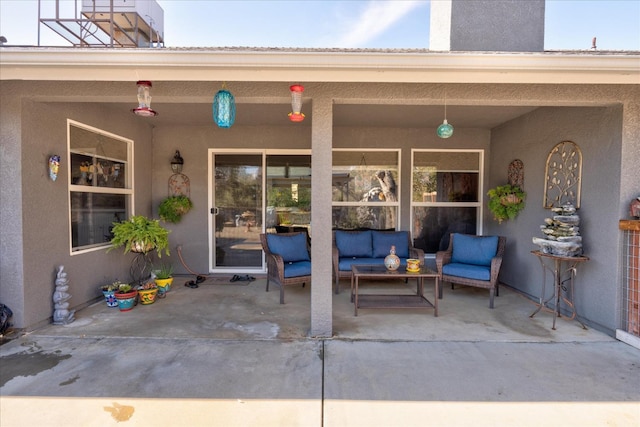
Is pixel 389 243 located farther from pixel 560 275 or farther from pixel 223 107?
pixel 223 107

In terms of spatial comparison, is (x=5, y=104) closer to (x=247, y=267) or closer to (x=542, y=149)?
(x=247, y=267)

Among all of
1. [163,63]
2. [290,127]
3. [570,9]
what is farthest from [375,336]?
[570,9]

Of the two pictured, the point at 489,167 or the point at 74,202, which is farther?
the point at 489,167

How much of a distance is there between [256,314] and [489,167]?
4828 millimetres

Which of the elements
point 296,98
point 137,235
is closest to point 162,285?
point 137,235

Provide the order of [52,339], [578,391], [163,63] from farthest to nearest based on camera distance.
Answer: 1. [52,339]
2. [163,63]
3. [578,391]

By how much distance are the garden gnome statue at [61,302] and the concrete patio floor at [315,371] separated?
0.42ft

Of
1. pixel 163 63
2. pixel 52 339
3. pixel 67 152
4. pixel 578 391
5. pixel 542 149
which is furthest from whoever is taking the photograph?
pixel 542 149

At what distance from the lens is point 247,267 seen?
5.92m

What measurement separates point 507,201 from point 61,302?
6067 millimetres

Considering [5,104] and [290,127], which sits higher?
[290,127]

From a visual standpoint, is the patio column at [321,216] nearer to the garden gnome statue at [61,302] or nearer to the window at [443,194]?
the garden gnome statue at [61,302]

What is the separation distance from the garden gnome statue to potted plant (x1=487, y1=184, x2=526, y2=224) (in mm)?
5959

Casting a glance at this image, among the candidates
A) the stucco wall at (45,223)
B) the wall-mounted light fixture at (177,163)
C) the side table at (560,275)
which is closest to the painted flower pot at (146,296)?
the stucco wall at (45,223)
